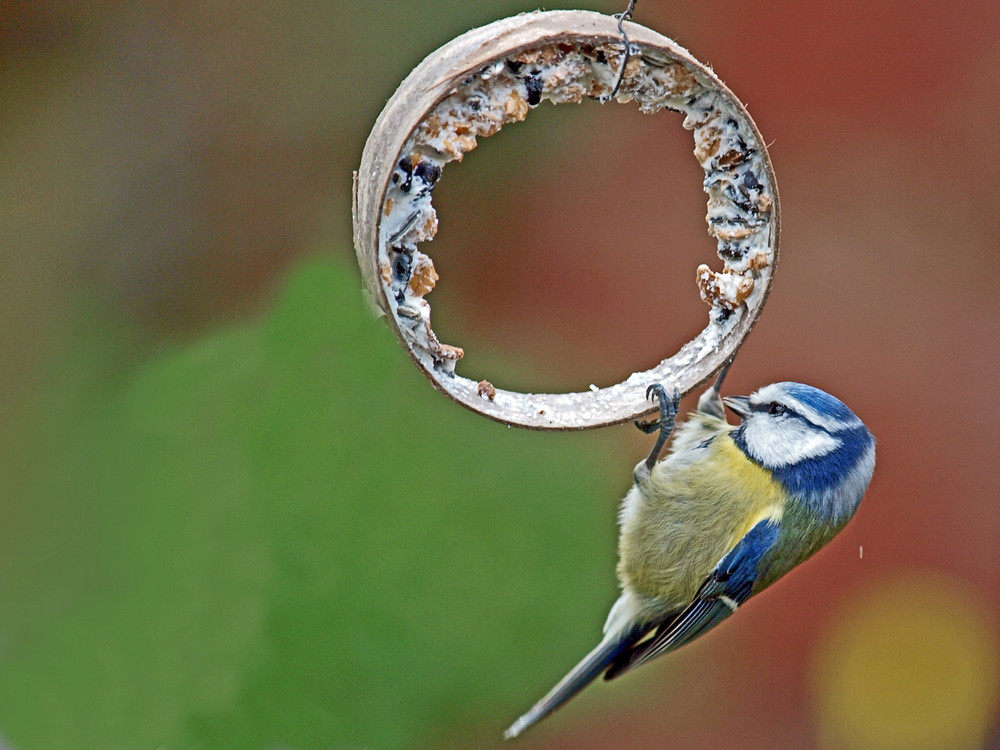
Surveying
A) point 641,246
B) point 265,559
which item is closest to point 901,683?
point 641,246

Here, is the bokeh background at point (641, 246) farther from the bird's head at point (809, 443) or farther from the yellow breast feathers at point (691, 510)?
the bird's head at point (809, 443)

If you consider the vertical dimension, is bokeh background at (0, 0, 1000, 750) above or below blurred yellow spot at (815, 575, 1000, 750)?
above

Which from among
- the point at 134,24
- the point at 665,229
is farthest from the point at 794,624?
the point at 134,24

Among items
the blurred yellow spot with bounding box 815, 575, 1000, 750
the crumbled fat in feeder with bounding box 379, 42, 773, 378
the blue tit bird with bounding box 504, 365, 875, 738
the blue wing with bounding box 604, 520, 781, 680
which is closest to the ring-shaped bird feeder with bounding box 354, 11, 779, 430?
the crumbled fat in feeder with bounding box 379, 42, 773, 378

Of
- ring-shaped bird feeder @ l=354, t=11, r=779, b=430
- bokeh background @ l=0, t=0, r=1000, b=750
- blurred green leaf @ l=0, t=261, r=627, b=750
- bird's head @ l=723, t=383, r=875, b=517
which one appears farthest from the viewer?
bokeh background @ l=0, t=0, r=1000, b=750

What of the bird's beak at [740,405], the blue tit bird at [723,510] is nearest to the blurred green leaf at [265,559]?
the blue tit bird at [723,510]

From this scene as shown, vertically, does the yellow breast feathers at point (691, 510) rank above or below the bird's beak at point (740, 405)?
below

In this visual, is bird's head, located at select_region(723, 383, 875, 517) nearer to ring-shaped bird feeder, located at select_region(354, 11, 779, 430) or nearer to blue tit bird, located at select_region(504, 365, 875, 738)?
blue tit bird, located at select_region(504, 365, 875, 738)
